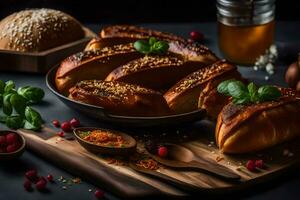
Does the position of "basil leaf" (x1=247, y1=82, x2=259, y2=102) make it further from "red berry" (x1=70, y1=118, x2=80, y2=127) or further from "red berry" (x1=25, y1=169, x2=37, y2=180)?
"red berry" (x1=25, y1=169, x2=37, y2=180)

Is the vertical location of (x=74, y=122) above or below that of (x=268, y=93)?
below

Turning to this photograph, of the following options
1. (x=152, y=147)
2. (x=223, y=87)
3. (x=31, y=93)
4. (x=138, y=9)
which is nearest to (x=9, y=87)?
(x=31, y=93)

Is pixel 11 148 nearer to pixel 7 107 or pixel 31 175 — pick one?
pixel 31 175

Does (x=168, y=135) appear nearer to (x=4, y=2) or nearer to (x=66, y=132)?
(x=66, y=132)

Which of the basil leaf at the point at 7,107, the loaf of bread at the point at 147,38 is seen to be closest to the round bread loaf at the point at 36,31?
the loaf of bread at the point at 147,38

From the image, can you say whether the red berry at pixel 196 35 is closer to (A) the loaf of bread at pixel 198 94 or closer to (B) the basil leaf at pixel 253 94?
(A) the loaf of bread at pixel 198 94
